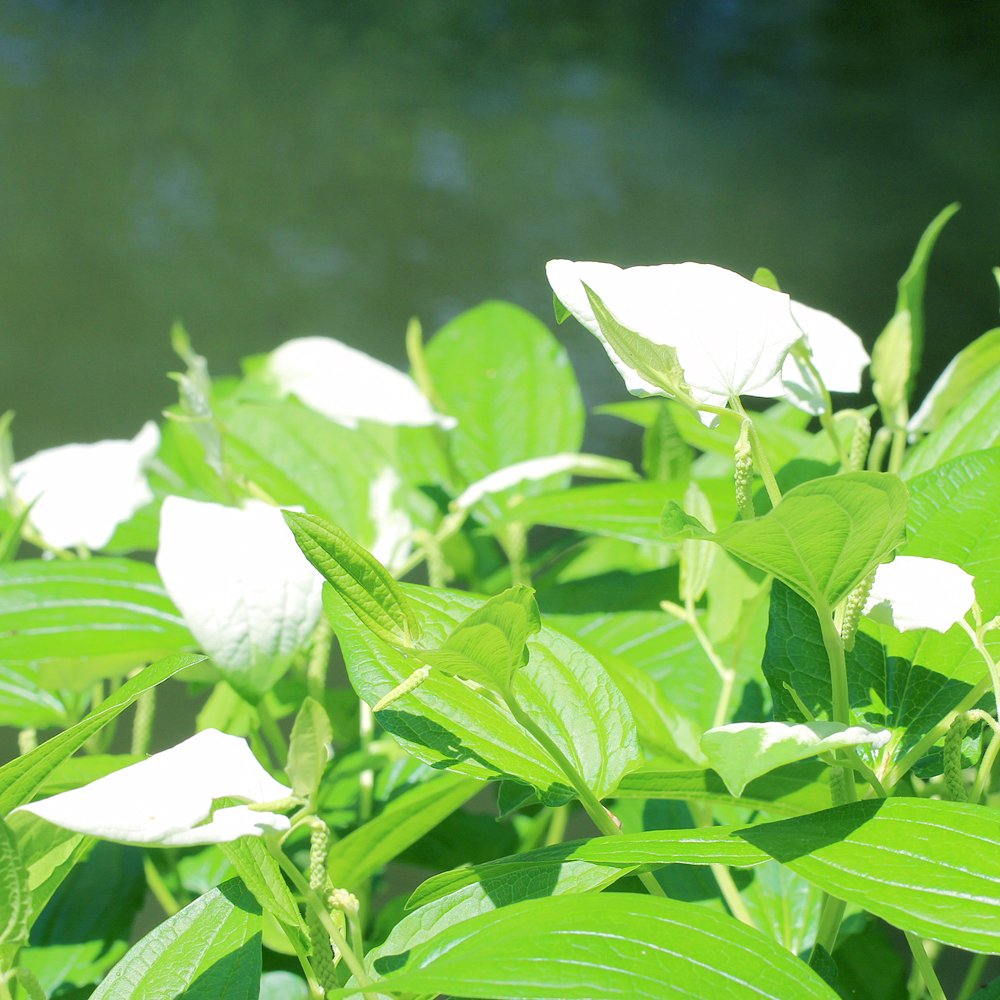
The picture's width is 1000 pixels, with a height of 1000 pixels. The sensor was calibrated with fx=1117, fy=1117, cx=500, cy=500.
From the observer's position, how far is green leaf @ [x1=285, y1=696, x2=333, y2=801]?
0.16 meters

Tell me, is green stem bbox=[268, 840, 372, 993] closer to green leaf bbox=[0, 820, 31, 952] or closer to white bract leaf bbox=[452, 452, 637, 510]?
green leaf bbox=[0, 820, 31, 952]

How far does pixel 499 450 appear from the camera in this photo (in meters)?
0.38

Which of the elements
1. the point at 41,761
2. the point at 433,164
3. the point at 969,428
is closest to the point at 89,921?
the point at 41,761

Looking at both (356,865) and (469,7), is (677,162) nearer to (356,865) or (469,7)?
(469,7)

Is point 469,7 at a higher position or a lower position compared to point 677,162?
higher

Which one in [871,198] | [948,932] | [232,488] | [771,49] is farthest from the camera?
[771,49]

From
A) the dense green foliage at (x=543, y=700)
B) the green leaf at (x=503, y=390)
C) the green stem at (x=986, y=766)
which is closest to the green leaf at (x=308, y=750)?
the dense green foliage at (x=543, y=700)

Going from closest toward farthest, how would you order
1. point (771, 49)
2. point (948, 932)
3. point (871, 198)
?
1. point (948, 932)
2. point (871, 198)
3. point (771, 49)

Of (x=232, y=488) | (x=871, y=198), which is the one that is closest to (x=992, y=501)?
(x=232, y=488)

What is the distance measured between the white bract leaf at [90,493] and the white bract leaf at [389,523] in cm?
6

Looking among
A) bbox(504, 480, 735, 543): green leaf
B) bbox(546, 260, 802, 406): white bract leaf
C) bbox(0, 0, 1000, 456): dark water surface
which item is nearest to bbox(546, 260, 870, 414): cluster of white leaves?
bbox(546, 260, 802, 406): white bract leaf

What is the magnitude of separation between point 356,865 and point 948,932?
0.40 ft

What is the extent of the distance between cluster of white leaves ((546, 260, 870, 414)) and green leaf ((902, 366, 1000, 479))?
9 cm

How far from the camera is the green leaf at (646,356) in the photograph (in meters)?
0.16
